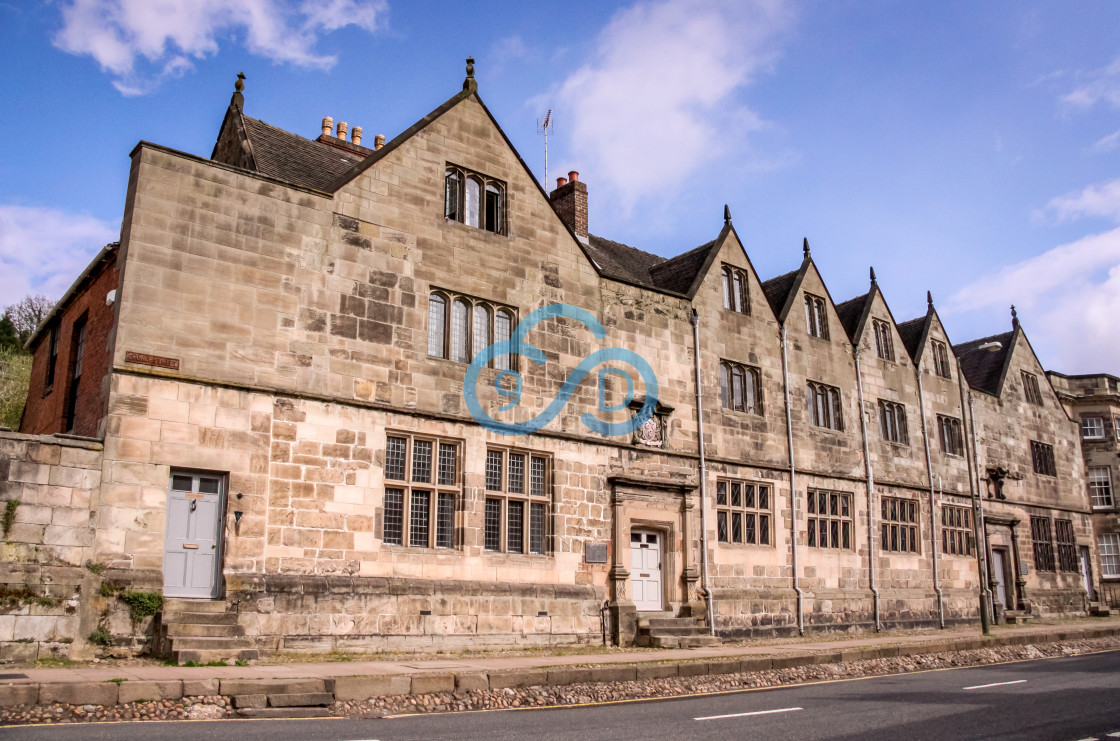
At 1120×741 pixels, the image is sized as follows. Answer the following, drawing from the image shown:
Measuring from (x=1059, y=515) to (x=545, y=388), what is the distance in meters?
26.4

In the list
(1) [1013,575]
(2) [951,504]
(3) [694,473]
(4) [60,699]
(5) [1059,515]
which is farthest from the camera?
(5) [1059,515]

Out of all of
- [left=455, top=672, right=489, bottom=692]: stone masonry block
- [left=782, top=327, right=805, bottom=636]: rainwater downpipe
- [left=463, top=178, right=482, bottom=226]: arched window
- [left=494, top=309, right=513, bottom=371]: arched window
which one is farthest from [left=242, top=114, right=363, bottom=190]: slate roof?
[left=782, top=327, right=805, bottom=636]: rainwater downpipe

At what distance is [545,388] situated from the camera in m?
19.6

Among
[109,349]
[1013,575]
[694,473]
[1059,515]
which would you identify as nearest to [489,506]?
[694,473]

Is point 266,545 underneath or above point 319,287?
underneath

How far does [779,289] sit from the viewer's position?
91.6 ft

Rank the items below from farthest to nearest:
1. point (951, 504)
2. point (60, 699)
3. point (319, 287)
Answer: point (951, 504)
point (319, 287)
point (60, 699)

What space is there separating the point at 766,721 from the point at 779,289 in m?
19.5

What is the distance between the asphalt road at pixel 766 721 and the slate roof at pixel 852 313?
16505 millimetres

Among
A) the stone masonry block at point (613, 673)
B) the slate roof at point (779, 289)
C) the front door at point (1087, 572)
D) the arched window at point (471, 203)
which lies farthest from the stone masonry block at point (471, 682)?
the front door at point (1087, 572)

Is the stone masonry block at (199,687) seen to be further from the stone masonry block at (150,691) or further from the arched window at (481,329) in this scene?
the arched window at (481,329)

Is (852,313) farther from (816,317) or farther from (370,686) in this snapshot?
(370,686)

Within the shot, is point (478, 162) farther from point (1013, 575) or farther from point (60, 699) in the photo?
point (1013, 575)

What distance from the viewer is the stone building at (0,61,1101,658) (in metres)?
14.5
